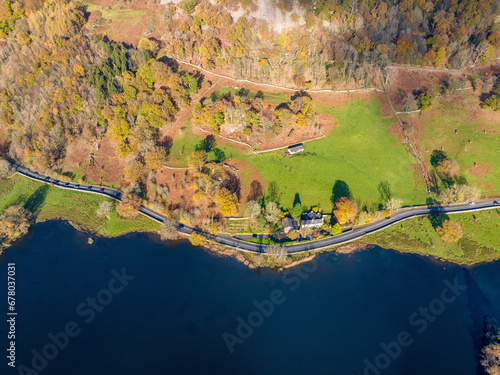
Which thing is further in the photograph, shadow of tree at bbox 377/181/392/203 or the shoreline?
shadow of tree at bbox 377/181/392/203

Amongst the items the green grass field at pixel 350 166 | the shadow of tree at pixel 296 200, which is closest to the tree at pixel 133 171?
the green grass field at pixel 350 166

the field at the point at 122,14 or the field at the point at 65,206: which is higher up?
the field at the point at 122,14

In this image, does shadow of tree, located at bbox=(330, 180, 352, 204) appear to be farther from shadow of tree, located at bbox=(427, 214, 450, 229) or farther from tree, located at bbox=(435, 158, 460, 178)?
tree, located at bbox=(435, 158, 460, 178)

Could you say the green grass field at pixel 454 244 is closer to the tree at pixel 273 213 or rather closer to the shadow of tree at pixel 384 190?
the shadow of tree at pixel 384 190

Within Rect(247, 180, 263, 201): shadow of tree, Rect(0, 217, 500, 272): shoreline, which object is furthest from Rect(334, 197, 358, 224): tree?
Rect(247, 180, 263, 201): shadow of tree

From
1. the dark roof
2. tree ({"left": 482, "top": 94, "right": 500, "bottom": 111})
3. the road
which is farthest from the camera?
tree ({"left": 482, "top": 94, "right": 500, "bottom": 111})

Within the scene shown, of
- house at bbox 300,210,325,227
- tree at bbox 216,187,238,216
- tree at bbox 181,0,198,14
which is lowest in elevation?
house at bbox 300,210,325,227

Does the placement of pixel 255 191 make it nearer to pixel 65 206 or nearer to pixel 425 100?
pixel 65 206

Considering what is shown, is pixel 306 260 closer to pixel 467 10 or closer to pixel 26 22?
pixel 467 10

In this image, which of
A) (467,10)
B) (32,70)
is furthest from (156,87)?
→ (467,10)
